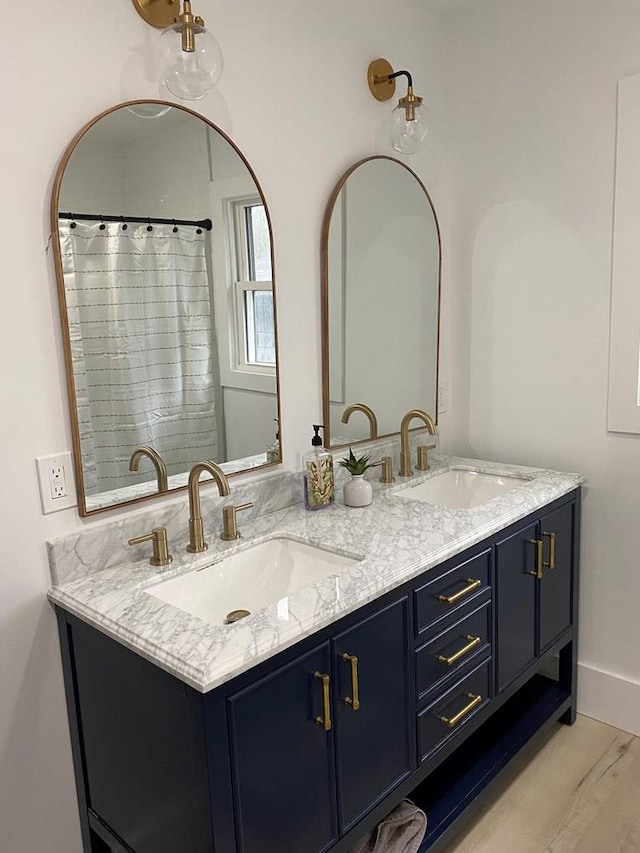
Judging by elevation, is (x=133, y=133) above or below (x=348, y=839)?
above

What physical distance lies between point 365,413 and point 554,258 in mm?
854

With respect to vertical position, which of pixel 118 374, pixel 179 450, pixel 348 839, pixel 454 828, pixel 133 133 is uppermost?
pixel 133 133

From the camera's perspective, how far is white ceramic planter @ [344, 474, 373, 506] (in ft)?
7.10

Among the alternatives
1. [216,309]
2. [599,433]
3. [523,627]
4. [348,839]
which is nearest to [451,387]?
[599,433]

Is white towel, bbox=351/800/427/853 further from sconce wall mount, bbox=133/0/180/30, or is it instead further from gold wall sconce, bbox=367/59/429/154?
sconce wall mount, bbox=133/0/180/30

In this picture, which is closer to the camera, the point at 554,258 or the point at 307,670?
the point at 307,670

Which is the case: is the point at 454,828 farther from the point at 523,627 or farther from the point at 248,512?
the point at 248,512

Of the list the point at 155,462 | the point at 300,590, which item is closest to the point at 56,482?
the point at 155,462

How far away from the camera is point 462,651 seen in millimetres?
1938

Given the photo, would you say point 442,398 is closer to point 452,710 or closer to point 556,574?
point 556,574

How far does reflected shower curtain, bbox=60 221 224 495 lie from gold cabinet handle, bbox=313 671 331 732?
2.24 ft

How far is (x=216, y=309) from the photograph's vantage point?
196 cm

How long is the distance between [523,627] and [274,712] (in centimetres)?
110

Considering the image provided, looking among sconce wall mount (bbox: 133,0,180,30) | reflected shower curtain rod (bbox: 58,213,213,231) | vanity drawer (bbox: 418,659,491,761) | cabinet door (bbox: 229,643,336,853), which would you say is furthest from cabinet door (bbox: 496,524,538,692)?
sconce wall mount (bbox: 133,0,180,30)
